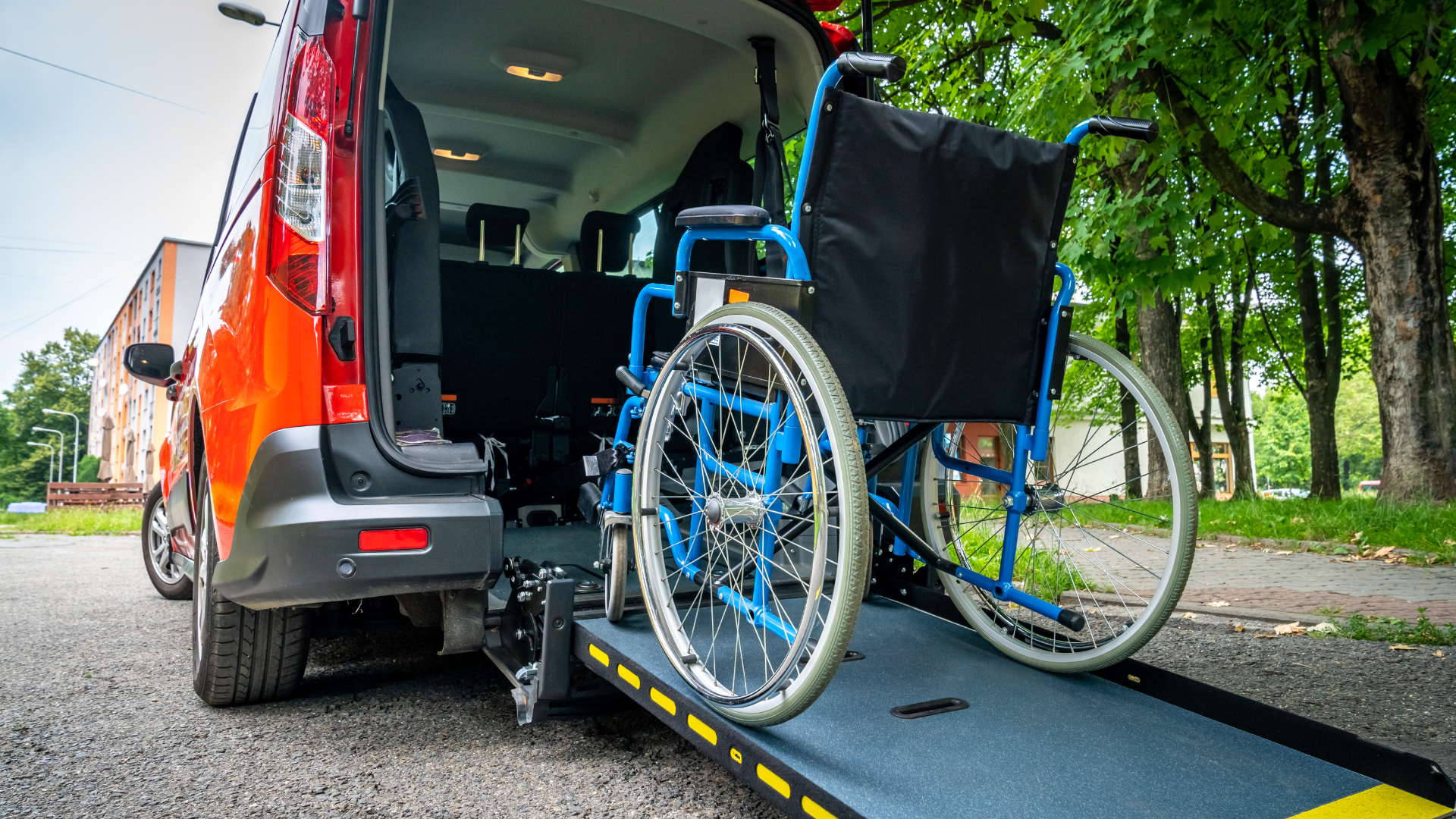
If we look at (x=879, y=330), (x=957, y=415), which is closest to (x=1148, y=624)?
(x=957, y=415)

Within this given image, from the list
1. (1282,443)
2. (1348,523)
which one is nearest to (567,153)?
(1348,523)

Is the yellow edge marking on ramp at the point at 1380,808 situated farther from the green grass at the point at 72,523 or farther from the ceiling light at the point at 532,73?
the green grass at the point at 72,523

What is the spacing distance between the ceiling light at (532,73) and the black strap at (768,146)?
1193mm

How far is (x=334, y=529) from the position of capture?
2242 mm

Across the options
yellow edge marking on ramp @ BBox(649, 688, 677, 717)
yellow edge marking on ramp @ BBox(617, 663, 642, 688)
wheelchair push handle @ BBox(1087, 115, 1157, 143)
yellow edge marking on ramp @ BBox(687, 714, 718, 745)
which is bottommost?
yellow edge marking on ramp @ BBox(687, 714, 718, 745)

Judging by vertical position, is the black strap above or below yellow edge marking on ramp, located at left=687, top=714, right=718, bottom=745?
above

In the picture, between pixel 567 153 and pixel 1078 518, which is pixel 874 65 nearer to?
pixel 1078 518

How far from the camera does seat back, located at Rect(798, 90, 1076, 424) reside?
2100 millimetres

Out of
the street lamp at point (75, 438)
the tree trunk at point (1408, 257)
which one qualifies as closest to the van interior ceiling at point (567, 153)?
the tree trunk at point (1408, 257)

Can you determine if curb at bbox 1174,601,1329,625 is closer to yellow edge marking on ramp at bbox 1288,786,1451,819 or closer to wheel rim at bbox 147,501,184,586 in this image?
yellow edge marking on ramp at bbox 1288,786,1451,819

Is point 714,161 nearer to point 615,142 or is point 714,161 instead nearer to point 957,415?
point 615,142

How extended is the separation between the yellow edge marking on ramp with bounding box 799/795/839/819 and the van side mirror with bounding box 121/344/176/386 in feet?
11.9

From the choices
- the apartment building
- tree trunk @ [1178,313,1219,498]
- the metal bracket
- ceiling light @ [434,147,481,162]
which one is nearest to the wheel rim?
ceiling light @ [434,147,481,162]

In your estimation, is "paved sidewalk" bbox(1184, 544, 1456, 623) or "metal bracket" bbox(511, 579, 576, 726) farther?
"paved sidewalk" bbox(1184, 544, 1456, 623)
